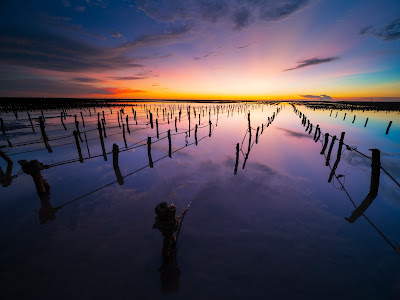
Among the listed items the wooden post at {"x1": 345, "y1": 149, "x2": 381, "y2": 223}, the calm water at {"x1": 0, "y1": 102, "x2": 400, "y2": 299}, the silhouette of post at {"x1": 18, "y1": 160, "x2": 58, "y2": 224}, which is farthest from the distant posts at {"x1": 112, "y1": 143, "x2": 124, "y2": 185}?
the wooden post at {"x1": 345, "y1": 149, "x2": 381, "y2": 223}

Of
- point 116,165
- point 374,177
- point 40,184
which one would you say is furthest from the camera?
point 116,165

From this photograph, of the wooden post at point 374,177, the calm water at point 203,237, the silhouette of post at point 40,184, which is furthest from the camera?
the silhouette of post at point 40,184

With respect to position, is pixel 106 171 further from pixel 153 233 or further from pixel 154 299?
pixel 154 299

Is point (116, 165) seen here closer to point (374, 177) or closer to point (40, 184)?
point (40, 184)

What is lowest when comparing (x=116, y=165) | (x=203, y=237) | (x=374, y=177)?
(x=203, y=237)

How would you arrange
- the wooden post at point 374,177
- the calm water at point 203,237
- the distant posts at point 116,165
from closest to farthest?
the calm water at point 203,237, the wooden post at point 374,177, the distant posts at point 116,165

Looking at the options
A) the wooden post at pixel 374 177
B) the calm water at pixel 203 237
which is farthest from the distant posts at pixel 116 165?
the wooden post at pixel 374 177

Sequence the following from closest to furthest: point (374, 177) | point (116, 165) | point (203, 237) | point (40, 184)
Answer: point (374, 177) → point (203, 237) → point (40, 184) → point (116, 165)

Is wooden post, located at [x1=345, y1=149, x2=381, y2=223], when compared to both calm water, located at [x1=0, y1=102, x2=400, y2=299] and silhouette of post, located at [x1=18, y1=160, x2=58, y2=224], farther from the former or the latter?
silhouette of post, located at [x1=18, y1=160, x2=58, y2=224]

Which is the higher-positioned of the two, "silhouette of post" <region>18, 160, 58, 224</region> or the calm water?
"silhouette of post" <region>18, 160, 58, 224</region>

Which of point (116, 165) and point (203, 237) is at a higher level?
Result: point (116, 165)

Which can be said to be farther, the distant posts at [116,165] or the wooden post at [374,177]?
the distant posts at [116,165]

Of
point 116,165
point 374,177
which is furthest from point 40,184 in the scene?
point 374,177

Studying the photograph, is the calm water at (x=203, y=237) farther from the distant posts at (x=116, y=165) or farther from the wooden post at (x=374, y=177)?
the wooden post at (x=374, y=177)
